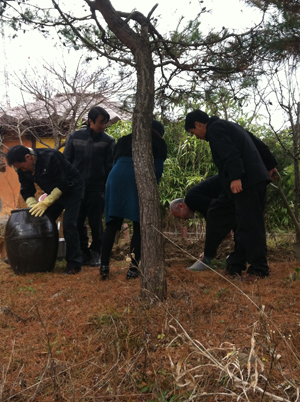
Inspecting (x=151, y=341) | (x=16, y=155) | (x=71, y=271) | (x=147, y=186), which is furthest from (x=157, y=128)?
(x=151, y=341)

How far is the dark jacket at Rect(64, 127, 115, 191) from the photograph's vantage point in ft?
17.7

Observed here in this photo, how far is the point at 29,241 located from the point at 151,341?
9.51 feet

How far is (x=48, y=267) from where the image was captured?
5062 millimetres

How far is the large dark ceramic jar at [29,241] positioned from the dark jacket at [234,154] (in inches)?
87.2

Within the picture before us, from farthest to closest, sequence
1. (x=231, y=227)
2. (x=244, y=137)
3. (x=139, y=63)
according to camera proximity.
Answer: (x=231, y=227), (x=244, y=137), (x=139, y=63)

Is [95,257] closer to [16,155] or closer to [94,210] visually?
[94,210]

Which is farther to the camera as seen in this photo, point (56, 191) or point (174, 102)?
point (56, 191)

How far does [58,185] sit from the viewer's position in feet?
16.4

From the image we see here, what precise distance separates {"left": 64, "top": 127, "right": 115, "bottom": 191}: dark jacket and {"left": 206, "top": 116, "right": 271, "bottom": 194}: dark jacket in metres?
1.88

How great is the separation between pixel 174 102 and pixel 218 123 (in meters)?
0.55

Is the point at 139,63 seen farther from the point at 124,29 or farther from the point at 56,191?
the point at 56,191

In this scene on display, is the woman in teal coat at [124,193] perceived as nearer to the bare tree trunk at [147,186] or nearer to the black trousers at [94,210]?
the bare tree trunk at [147,186]

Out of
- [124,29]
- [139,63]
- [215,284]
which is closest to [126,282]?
[215,284]

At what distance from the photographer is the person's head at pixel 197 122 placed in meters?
3.91
